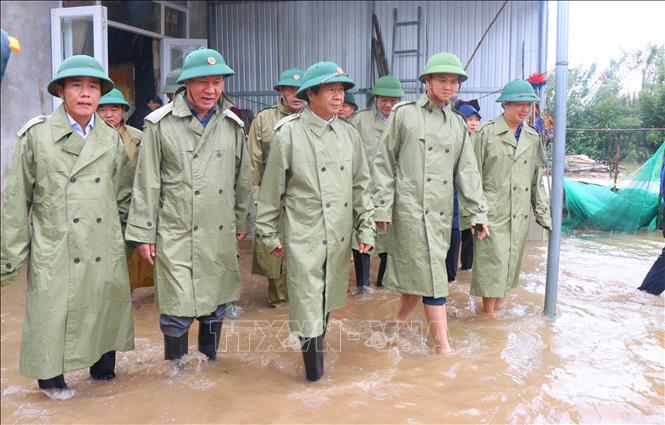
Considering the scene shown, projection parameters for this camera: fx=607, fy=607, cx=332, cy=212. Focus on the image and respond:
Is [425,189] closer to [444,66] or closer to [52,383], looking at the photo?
[444,66]

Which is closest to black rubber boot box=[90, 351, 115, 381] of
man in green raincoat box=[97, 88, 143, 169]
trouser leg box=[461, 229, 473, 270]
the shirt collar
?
the shirt collar

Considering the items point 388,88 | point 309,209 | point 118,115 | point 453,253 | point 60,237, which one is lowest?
point 453,253

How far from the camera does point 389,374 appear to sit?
357cm

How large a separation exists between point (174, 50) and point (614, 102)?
6063mm

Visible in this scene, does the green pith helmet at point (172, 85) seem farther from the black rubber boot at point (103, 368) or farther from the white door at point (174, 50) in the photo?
the white door at point (174, 50)

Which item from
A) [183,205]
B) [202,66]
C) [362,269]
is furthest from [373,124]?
[183,205]

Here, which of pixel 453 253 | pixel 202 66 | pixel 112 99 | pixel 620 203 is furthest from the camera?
pixel 620 203

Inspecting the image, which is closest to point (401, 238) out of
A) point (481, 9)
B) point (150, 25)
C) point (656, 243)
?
point (656, 243)

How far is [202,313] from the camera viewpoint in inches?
133

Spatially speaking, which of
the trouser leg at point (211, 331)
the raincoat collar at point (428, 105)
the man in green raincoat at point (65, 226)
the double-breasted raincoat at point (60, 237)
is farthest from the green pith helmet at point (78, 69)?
the raincoat collar at point (428, 105)

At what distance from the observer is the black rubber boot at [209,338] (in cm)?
366

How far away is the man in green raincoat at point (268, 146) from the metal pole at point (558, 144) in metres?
1.94

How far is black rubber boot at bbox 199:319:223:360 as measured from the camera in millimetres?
3664

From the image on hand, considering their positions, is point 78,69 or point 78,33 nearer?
point 78,69
